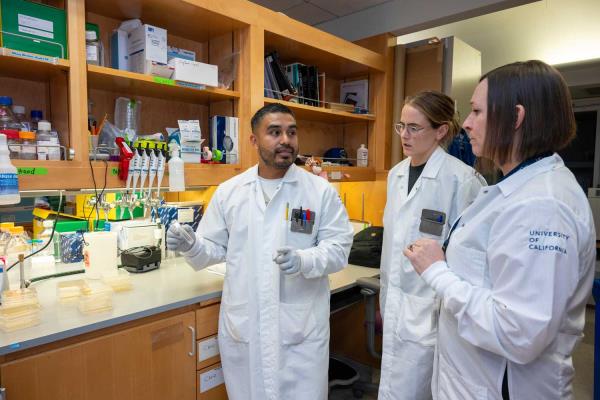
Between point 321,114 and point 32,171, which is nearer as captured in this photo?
point 32,171

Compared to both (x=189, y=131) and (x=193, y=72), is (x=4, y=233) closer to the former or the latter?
(x=189, y=131)

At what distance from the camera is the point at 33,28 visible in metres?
1.50

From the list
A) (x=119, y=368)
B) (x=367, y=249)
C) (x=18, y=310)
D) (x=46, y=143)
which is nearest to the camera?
(x=18, y=310)

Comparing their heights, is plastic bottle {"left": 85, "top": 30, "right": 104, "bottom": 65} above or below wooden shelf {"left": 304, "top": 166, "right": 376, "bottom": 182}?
above

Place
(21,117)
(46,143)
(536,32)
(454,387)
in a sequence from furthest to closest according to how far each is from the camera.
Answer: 1. (536,32)
2. (21,117)
3. (46,143)
4. (454,387)

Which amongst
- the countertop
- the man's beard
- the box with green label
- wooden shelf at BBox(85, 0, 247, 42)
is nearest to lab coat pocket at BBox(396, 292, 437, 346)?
the countertop

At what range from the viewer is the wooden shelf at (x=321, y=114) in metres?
2.37

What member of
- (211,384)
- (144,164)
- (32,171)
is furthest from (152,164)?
(211,384)

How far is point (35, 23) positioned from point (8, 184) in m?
0.64

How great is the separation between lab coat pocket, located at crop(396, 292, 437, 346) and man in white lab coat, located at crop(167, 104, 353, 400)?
12.0 inches

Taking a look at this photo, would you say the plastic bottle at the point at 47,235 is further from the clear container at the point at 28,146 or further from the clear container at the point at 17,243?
the clear container at the point at 28,146

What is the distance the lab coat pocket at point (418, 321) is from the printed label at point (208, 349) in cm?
75

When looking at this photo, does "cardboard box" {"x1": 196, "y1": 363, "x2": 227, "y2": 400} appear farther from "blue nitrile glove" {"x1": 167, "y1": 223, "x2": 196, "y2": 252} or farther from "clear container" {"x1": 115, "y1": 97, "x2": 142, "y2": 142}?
"clear container" {"x1": 115, "y1": 97, "x2": 142, "y2": 142}

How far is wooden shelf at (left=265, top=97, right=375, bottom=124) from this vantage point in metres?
2.37
